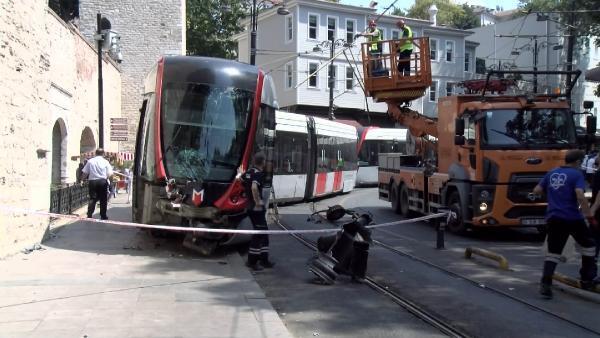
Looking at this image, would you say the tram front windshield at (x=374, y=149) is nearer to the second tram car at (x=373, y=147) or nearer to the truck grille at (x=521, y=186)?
the second tram car at (x=373, y=147)

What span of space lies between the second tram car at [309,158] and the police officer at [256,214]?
361 inches

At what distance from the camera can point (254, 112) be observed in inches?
439

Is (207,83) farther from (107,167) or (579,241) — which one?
(579,241)

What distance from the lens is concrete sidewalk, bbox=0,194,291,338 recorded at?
6168mm

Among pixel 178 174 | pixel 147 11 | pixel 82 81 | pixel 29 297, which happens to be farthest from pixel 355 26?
pixel 29 297

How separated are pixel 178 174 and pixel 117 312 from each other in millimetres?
4380

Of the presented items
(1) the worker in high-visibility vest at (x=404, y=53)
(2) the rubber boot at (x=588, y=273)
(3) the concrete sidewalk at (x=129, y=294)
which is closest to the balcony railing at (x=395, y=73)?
(1) the worker in high-visibility vest at (x=404, y=53)

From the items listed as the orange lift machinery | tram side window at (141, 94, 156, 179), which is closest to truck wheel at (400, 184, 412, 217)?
the orange lift machinery

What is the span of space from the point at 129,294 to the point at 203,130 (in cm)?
407

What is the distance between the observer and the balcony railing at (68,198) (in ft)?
48.2

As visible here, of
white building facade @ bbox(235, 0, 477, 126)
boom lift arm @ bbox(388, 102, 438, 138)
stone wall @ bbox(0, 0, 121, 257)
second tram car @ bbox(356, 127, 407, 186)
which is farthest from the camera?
white building facade @ bbox(235, 0, 477, 126)

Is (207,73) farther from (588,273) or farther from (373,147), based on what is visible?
(373,147)

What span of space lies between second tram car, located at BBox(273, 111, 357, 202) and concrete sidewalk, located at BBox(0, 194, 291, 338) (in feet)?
27.7

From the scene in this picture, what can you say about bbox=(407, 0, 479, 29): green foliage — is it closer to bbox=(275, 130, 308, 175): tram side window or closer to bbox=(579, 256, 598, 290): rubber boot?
bbox=(275, 130, 308, 175): tram side window
